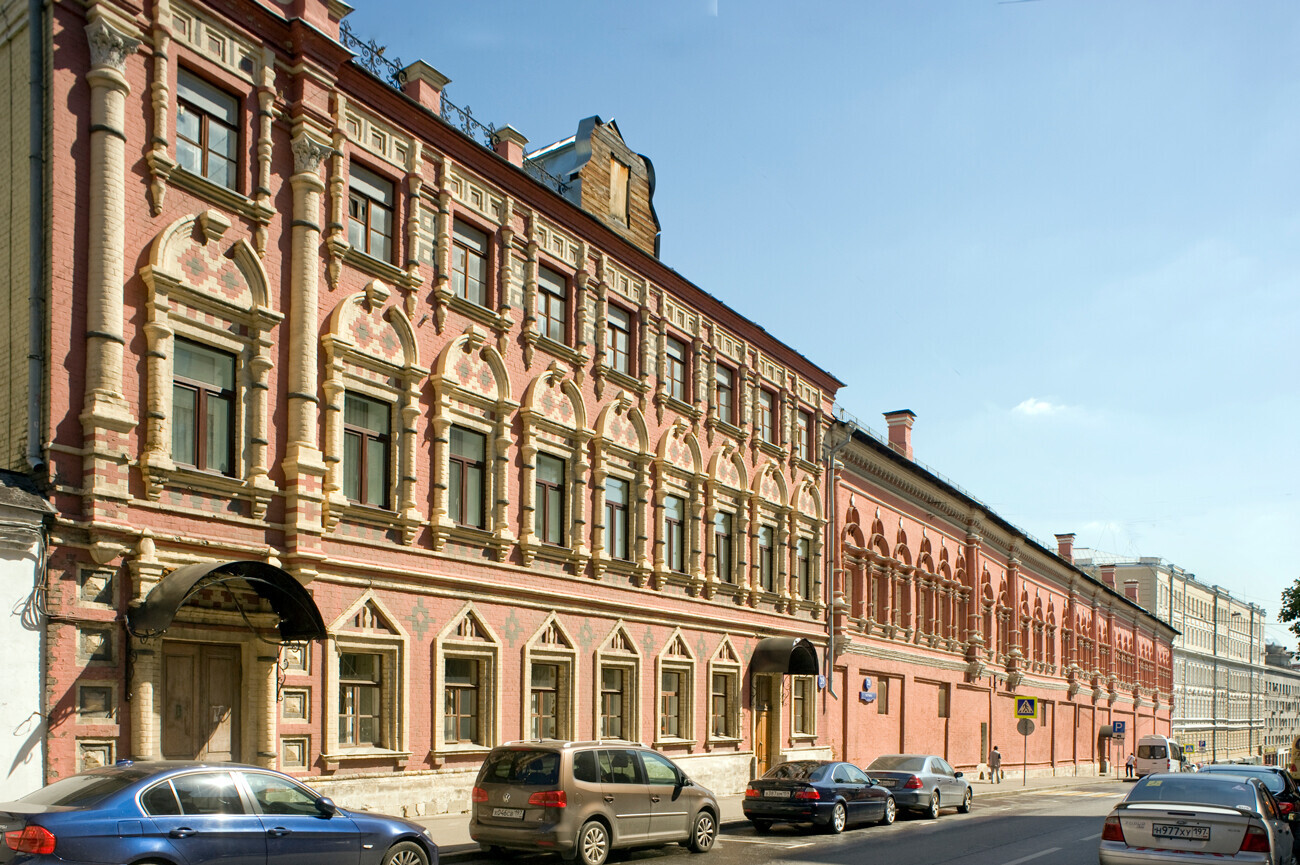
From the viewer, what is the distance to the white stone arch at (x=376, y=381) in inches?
759

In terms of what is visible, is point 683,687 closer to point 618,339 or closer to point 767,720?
point 767,720

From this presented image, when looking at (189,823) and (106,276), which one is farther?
(106,276)

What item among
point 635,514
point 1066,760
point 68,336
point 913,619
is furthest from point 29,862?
point 1066,760

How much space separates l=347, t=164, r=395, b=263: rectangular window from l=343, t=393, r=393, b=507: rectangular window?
2594 mm

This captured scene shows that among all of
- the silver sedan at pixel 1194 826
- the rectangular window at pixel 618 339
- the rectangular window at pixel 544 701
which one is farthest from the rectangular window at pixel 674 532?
the silver sedan at pixel 1194 826

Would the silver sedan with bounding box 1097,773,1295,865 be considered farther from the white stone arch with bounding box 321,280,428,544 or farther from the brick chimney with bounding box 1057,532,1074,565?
the brick chimney with bounding box 1057,532,1074,565

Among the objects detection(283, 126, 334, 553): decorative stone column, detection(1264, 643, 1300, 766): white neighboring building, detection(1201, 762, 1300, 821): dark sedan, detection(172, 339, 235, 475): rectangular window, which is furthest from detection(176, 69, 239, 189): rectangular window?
detection(1264, 643, 1300, 766): white neighboring building

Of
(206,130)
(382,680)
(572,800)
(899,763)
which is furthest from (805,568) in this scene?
(206,130)

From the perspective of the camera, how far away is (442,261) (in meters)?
21.8

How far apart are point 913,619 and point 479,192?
87.8ft

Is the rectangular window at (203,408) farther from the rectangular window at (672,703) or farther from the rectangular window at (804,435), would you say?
the rectangular window at (804,435)

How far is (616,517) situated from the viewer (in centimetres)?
2728

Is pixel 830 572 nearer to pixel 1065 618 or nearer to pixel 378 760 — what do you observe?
pixel 378 760

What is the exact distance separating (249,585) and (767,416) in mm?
19530
